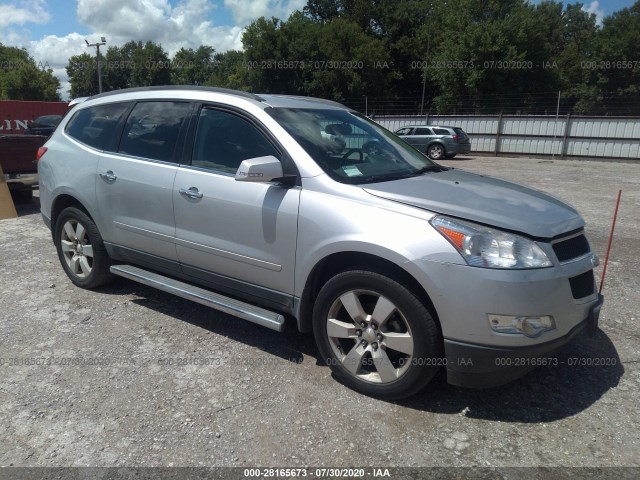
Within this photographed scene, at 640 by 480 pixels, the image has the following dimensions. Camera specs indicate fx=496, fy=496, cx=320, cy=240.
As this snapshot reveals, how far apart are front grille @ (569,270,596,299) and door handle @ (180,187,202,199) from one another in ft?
8.16

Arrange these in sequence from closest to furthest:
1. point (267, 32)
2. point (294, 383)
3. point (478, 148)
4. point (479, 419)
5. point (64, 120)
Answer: point (479, 419), point (294, 383), point (64, 120), point (478, 148), point (267, 32)

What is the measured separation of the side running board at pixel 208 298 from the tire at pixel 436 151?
814 inches

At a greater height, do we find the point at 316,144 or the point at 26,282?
the point at 316,144

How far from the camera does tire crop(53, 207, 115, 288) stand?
4547 millimetres

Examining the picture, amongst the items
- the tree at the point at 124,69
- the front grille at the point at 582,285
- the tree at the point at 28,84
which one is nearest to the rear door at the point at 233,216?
the front grille at the point at 582,285

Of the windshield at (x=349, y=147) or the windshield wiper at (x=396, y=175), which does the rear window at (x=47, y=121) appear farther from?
the windshield wiper at (x=396, y=175)

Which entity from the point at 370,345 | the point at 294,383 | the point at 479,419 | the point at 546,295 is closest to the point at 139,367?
the point at 294,383

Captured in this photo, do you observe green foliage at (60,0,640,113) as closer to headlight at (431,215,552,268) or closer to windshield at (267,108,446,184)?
windshield at (267,108,446,184)

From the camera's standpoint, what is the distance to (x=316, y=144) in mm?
3416

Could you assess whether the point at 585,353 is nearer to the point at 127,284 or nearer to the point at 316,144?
the point at 316,144

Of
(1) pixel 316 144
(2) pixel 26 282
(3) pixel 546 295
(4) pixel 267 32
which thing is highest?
(4) pixel 267 32

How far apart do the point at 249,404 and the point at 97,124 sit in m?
3.09

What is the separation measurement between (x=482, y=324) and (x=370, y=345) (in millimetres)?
711

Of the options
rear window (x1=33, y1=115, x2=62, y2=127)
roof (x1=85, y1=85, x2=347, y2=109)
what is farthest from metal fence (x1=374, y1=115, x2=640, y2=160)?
roof (x1=85, y1=85, x2=347, y2=109)
